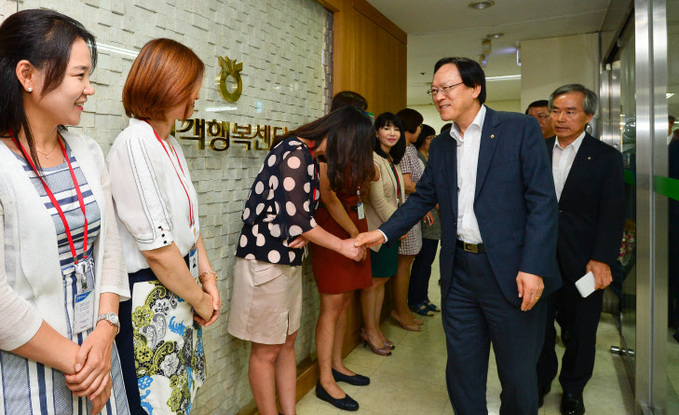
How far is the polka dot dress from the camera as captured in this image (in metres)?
2.03

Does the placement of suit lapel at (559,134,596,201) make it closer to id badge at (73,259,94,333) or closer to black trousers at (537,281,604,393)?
black trousers at (537,281,604,393)

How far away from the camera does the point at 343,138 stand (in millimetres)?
2244

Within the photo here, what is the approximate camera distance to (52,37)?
1021 mm

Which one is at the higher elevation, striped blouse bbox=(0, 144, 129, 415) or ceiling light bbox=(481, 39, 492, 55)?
ceiling light bbox=(481, 39, 492, 55)

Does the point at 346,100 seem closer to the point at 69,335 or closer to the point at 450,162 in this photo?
the point at 450,162

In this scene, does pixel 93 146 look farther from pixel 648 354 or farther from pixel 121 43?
pixel 648 354

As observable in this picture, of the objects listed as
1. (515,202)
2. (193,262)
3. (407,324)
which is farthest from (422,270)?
(193,262)

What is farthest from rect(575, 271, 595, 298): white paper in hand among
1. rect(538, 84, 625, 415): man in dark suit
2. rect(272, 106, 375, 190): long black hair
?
rect(272, 106, 375, 190): long black hair

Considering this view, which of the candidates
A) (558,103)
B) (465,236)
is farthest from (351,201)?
(558,103)

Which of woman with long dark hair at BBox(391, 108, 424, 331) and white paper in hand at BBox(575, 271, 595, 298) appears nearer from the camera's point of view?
white paper in hand at BBox(575, 271, 595, 298)

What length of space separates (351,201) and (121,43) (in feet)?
5.00

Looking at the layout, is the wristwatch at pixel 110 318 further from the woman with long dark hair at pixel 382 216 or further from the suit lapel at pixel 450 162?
the woman with long dark hair at pixel 382 216

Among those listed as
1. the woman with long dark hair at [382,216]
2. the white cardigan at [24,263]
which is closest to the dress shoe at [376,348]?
the woman with long dark hair at [382,216]

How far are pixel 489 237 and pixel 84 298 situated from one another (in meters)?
1.46
